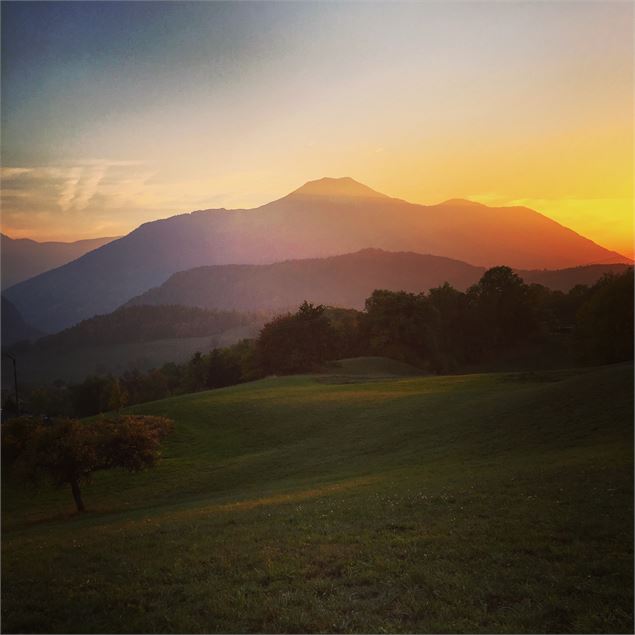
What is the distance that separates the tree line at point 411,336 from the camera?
9050 centimetres

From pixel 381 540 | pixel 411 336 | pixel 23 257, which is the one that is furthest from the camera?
pixel 411 336

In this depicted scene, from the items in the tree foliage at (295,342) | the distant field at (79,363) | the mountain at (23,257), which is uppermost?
the mountain at (23,257)

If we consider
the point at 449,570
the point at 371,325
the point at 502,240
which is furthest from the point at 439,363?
the point at 449,570

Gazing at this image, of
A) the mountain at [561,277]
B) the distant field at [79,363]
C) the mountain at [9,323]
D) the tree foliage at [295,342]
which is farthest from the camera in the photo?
the distant field at [79,363]

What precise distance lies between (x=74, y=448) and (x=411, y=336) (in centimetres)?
7524

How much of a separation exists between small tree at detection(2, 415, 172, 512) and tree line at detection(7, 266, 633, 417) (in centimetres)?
5232

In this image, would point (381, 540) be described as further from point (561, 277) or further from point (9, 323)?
point (561, 277)

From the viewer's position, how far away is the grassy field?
972 centimetres

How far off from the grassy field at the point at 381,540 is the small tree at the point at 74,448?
230cm

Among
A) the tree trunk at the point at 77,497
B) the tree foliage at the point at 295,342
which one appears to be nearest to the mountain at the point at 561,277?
the tree foliage at the point at 295,342

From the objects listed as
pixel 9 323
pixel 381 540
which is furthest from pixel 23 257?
pixel 381 540

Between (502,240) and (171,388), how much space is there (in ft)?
287

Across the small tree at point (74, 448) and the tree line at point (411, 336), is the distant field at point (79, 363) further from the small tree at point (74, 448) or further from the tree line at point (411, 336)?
the small tree at point (74, 448)

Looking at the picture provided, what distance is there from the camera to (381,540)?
13.5 metres
